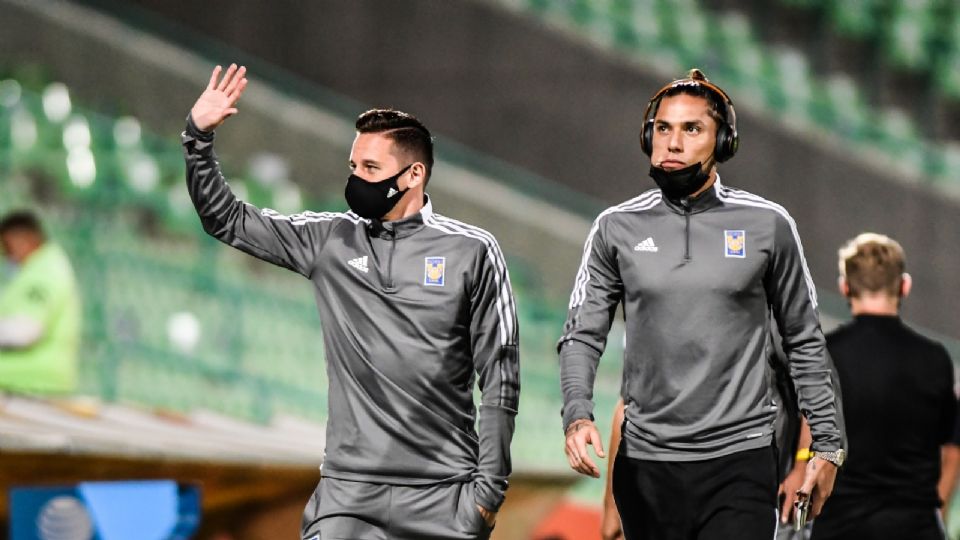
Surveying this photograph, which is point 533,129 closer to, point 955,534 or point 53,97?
point 53,97

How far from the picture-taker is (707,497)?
3410mm

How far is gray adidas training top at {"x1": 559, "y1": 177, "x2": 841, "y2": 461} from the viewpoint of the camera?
343cm

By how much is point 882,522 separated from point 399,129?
1.89 metres

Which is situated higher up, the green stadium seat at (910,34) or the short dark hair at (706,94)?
the green stadium seat at (910,34)

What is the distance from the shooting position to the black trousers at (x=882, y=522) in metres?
4.53

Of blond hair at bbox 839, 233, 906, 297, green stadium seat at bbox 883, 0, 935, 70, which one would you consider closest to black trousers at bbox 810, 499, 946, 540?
blond hair at bbox 839, 233, 906, 297

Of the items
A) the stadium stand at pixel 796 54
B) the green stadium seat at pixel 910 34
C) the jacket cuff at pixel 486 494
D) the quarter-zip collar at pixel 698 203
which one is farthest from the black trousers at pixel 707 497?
the green stadium seat at pixel 910 34

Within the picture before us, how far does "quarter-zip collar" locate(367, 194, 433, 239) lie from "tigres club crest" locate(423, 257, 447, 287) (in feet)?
0.38

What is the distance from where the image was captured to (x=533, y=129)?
13.0 meters

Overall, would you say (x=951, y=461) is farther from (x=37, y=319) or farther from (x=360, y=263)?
(x=37, y=319)

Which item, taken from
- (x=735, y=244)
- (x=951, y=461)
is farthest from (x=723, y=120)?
(x=951, y=461)

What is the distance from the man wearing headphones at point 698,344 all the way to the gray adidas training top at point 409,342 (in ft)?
0.68

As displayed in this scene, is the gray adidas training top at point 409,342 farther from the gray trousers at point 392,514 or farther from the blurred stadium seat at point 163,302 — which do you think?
the blurred stadium seat at point 163,302

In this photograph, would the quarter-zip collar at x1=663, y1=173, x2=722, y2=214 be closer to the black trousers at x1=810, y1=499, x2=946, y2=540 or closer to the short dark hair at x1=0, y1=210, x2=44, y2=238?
the black trousers at x1=810, y1=499, x2=946, y2=540
